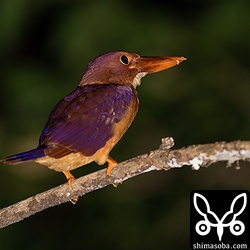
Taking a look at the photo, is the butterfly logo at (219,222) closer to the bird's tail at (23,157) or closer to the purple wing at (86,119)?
the purple wing at (86,119)

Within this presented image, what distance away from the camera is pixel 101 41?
4637 millimetres

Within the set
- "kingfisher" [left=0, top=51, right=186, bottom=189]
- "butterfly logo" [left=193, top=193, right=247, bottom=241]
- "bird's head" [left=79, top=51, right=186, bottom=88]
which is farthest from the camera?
"butterfly logo" [left=193, top=193, right=247, bottom=241]

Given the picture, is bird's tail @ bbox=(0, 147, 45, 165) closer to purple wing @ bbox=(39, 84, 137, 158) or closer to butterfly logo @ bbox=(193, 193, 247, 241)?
purple wing @ bbox=(39, 84, 137, 158)

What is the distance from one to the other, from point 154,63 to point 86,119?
1.28 ft

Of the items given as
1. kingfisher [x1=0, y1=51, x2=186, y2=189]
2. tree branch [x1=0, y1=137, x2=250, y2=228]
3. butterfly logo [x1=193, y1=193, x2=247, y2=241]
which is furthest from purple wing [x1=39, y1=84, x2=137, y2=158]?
butterfly logo [x1=193, y1=193, x2=247, y2=241]

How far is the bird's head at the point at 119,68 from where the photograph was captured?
2914 mm

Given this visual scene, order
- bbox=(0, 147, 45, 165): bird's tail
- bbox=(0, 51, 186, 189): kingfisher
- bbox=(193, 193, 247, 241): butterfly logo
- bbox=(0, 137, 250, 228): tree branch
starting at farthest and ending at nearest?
1. bbox=(193, 193, 247, 241): butterfly logo
2. bbox=(0, 51, 186, 189): kingfisher
3. bbox=(0, 147, 45, 165): bird's tail
4. bbox=(0, 137, 250, 228): tree branch

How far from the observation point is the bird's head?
2914 mm

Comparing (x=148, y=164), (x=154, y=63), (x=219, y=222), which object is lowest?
(x=148, y=164)

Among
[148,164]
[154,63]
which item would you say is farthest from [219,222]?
[148,164]

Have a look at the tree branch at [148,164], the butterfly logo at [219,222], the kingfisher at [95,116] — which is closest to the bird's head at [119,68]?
the kingfisher at [95,116]

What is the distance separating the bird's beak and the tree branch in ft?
1.67

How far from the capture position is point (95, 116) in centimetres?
268

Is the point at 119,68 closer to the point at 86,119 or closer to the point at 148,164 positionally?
the point at 86,119
